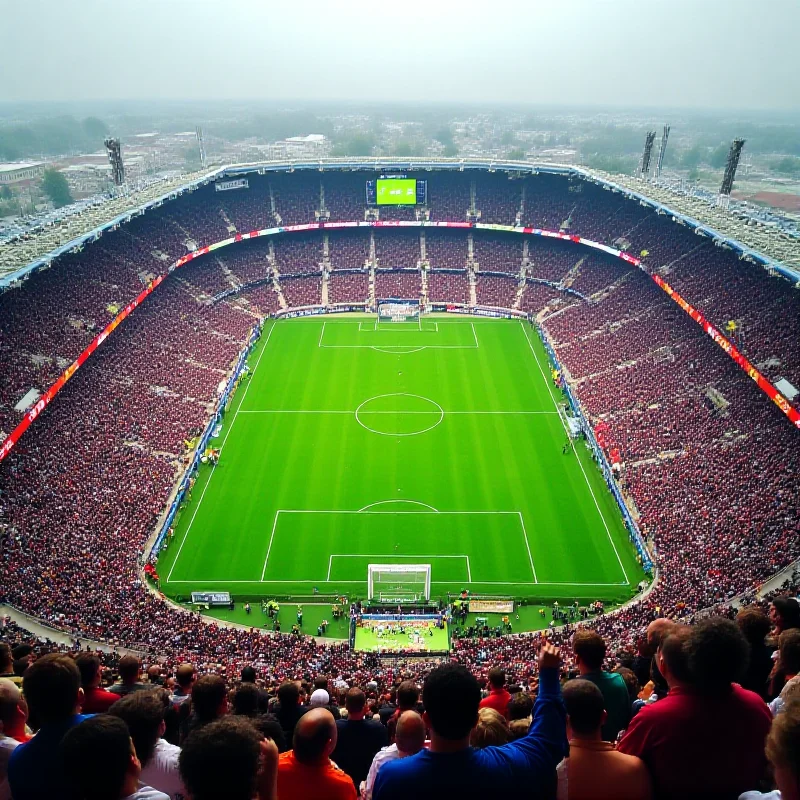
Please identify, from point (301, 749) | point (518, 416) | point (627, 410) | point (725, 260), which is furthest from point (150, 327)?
point (301, 749)

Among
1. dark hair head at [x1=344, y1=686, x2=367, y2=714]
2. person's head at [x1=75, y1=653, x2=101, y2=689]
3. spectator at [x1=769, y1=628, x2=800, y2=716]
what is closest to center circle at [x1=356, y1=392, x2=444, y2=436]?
dark hair head at [x1=344, y1=686, x2=367, y2=714]

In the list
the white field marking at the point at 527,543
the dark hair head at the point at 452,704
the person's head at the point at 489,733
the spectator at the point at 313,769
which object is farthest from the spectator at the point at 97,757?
the white field marking at the point at 527,543

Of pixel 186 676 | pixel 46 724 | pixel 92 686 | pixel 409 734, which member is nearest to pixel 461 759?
pixel 409 734

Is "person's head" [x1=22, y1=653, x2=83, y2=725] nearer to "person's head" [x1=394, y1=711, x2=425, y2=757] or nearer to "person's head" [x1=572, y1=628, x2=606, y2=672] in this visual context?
"person's head" [x1=394, y1=711, x2=425, y2=757]

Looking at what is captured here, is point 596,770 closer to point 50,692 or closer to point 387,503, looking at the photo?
point 50,692

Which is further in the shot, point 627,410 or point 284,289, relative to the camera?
point 284,289

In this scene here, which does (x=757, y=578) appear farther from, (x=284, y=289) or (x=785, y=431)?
(x=284, y=289)
